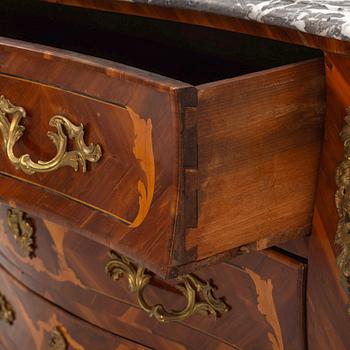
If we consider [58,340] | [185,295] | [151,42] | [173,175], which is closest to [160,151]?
[173,175]

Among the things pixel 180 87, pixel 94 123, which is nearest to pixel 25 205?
pixel 94 123

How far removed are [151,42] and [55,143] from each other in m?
0.31

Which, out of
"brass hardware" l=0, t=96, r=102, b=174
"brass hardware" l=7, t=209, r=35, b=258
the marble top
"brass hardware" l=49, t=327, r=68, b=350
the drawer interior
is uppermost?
the drawer interior

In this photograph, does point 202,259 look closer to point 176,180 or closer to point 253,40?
point 176,180

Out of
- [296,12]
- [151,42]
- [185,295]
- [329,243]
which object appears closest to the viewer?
[296,12]

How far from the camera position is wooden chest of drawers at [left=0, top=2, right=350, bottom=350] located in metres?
0.69

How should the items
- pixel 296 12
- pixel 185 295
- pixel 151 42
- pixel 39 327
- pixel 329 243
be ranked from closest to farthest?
pixel 296 12 → pixel 329 243 → pixel 185 295 → pixel 151 42 → pixel 39 327

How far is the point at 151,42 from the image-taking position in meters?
1.04

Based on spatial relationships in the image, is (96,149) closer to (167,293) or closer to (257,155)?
(257,155)

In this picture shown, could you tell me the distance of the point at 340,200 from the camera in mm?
735

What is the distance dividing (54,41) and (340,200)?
497 mm

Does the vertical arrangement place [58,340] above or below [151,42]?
below

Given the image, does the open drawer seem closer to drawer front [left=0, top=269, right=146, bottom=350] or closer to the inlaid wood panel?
the inlaid wood panel

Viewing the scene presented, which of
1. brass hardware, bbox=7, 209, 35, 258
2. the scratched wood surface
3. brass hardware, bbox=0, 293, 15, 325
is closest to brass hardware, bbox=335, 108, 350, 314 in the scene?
the scratched wood surface
